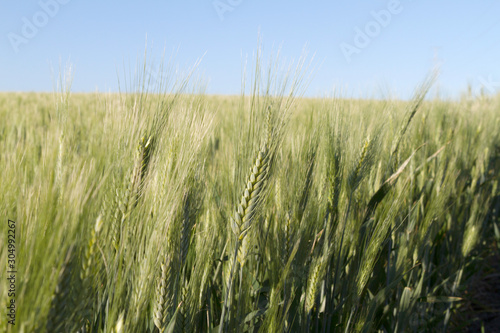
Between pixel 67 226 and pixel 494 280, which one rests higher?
pixel 67 226

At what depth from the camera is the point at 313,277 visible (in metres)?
1.13

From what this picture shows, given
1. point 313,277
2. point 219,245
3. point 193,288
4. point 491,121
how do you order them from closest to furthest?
point 193,288, point 313,277, point 219,245, point 491,121

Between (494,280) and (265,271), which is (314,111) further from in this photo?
(494,280)

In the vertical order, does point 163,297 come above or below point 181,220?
below

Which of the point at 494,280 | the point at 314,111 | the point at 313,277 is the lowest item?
the point at 494,280

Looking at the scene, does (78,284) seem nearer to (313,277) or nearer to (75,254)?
(75,254)

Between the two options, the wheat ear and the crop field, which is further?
the wheat ear

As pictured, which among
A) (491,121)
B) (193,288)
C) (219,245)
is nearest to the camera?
(193,288)

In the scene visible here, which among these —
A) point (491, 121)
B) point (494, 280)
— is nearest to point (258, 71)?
point (494, 280)

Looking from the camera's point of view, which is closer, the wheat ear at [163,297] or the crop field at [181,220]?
the crop field at [181,220]

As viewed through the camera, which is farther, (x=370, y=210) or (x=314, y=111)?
(x=370, y=210)

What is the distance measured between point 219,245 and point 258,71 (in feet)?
2.21

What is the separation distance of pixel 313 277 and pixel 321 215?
48cm

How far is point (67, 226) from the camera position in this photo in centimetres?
51
